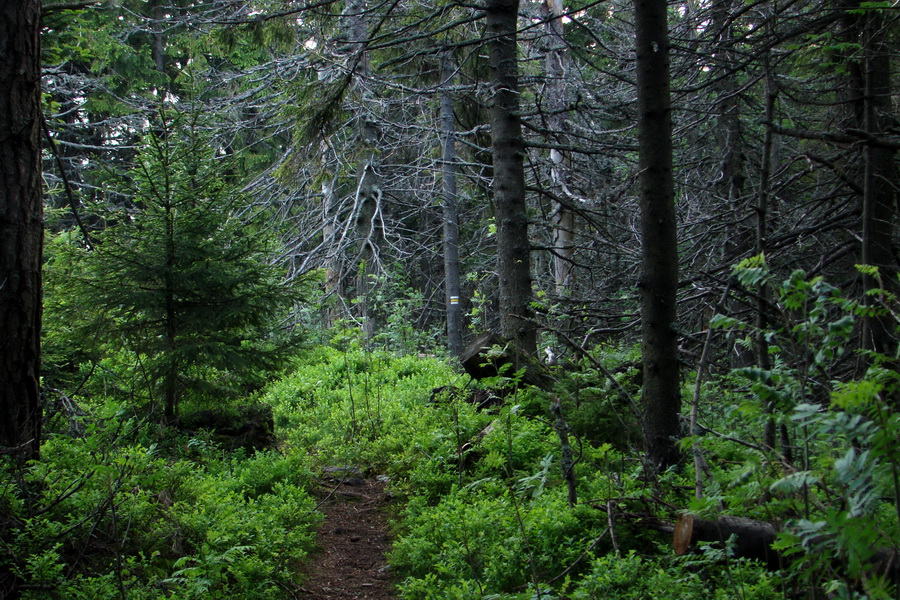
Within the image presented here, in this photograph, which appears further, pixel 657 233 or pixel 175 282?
pixel 175 282

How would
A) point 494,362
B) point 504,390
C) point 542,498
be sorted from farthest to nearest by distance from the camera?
point 504,390
point 494,362
point 542,498

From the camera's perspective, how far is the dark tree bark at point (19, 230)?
15.8ft

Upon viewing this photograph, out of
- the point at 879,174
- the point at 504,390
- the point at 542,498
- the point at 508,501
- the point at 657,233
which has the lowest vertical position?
the point at 508,501

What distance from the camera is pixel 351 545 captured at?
19.6ft

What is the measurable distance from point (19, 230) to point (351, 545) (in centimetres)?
379

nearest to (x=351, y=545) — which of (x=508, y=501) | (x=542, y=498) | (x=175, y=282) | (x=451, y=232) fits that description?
→ (x=508, y=501)

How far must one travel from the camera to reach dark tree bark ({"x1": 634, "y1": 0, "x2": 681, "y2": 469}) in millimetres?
5402

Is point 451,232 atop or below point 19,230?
atop

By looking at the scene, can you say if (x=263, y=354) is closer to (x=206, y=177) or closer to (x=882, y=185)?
(x=206, y=177)

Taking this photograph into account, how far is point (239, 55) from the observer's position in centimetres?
2394

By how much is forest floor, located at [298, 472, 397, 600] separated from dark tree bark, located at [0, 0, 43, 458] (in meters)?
2.42

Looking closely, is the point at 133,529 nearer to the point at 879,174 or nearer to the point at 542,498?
the point at 542,498

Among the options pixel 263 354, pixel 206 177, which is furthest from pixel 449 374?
pixel 206 177

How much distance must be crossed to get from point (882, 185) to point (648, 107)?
300 cm
